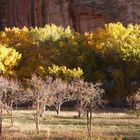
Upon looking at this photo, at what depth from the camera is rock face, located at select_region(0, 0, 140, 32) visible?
73.4m

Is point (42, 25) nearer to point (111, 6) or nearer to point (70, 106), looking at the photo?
point (111, 6)

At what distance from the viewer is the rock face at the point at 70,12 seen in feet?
241

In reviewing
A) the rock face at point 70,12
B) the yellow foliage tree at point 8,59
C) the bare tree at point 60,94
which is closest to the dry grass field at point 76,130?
the bare tree at point 60,94

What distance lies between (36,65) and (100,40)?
845 centimetres

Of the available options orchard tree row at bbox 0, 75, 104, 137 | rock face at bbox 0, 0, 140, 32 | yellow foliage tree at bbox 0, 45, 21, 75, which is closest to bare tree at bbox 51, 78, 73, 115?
orchard tree row at bbox 0, 75, 104, 137

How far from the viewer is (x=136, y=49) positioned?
201ft

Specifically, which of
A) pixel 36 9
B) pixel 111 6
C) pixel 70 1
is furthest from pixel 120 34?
pixel 36 9

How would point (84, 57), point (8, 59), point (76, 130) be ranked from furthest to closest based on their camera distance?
→ point (8, 59)
point (84, 57)
point (76, 130)

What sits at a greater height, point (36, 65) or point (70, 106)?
point (36, 65)

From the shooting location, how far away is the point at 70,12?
257ft

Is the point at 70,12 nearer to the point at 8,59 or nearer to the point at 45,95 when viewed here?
the point at 8,59

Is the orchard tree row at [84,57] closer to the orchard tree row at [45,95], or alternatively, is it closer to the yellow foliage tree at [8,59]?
the yellow foliage tree at [8,59]

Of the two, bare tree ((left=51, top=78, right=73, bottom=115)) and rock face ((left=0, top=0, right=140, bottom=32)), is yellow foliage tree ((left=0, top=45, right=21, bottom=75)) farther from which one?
rock face ((left=0, top=0, right=140, bottom=32))

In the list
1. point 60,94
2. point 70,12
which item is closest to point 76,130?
point 60,94
